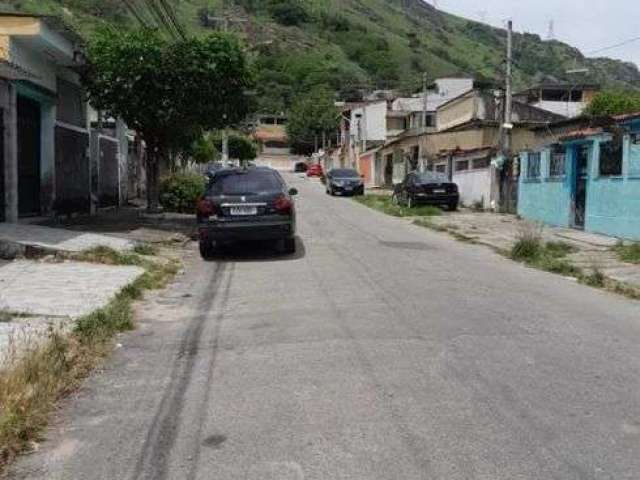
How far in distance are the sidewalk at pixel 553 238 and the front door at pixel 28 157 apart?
10.6 metres

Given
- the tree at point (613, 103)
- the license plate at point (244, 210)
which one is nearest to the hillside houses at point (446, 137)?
the tree at point (613, 103)

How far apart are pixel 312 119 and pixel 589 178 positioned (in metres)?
89.9

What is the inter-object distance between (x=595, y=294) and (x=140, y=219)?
13095 millimetres

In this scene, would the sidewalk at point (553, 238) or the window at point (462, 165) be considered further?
the window at point (462, 165)

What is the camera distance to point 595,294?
38.7 feet

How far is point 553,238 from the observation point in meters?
20.3

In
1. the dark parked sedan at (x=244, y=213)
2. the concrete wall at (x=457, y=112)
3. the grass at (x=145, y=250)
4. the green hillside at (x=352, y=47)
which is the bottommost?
the grass at (x=145, y=250)

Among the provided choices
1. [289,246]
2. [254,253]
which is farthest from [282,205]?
[254,253]

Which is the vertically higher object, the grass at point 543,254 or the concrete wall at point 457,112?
the concrete wall at point 457,112

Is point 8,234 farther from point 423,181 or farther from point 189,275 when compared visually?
point 423,181

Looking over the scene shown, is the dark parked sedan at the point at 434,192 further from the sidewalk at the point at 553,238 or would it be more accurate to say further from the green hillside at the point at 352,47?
the green hillside at the point at 352,47

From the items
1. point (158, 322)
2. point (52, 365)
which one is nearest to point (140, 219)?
point (158, 322)

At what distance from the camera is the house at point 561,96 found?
64.7 m

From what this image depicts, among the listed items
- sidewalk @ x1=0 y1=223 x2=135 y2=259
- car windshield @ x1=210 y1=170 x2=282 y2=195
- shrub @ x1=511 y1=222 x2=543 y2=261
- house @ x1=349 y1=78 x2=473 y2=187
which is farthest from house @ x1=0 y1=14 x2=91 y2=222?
house @ x1=349 y1=78 x2=473 y2=187
